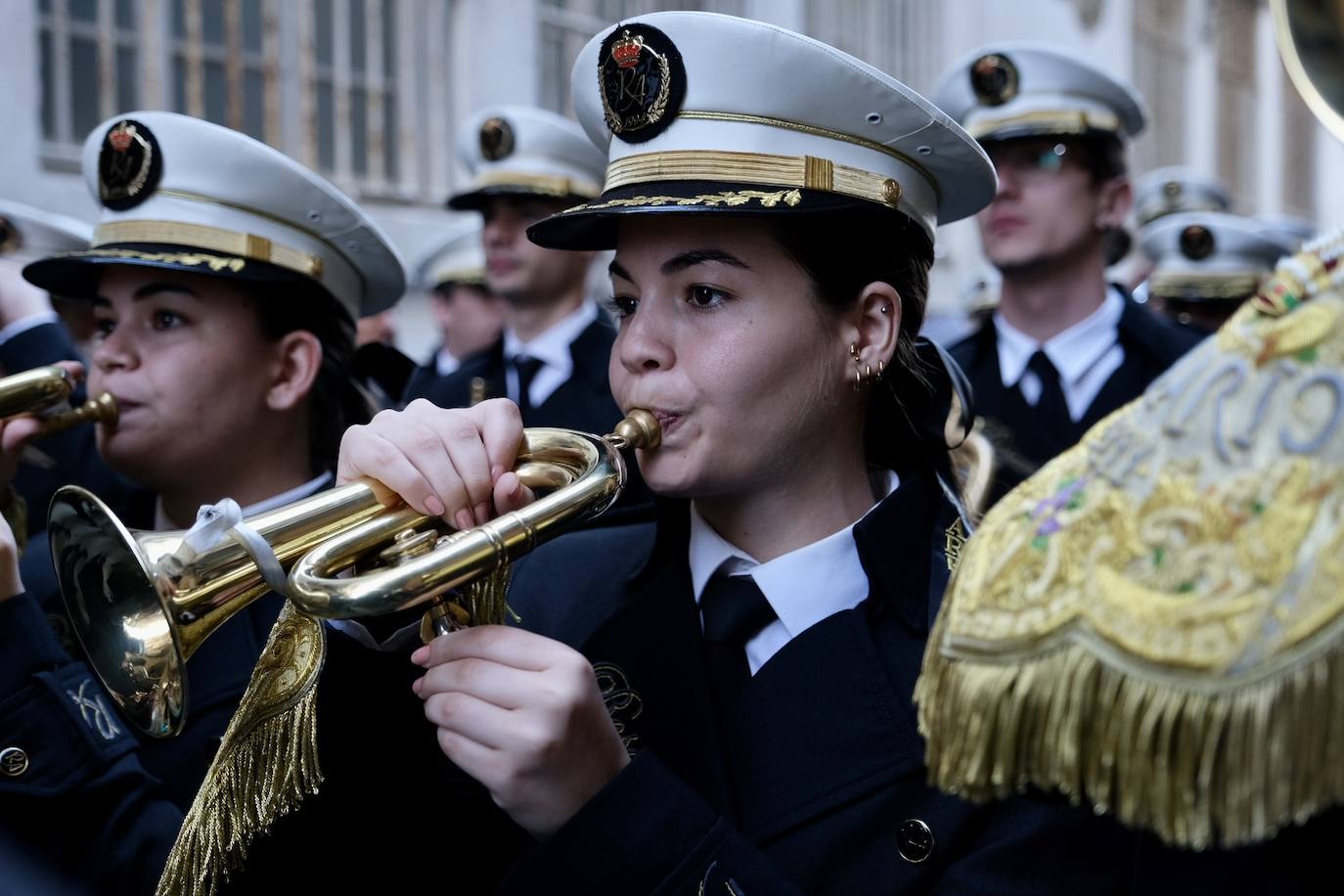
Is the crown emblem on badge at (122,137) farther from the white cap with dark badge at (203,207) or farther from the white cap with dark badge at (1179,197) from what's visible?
the white cap with dark badge at (1179,197)

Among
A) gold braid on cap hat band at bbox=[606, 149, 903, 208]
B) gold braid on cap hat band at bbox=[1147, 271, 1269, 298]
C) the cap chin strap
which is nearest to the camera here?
the cap chin strap

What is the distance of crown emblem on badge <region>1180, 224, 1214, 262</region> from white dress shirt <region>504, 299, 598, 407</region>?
2701 mm

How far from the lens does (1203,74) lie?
19.9 metres

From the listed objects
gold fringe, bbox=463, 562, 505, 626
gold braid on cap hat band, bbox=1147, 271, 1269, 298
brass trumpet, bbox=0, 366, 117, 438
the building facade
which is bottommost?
gold fringe, bbox=463, 562, 505, 626

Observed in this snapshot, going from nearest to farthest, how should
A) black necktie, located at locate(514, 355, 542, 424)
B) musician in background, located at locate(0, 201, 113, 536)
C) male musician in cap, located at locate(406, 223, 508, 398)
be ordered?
musician in background, located at locate(0, 201, 113, 536), black necktie, located at locate(514, 355, 542, 424), male musician in cap, located at locate(406, 223, 508, 398)

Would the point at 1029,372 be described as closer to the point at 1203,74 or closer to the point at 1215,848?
the point at 1215,848

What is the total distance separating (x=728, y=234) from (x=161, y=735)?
3.39ft

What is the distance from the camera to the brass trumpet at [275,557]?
1506 mm

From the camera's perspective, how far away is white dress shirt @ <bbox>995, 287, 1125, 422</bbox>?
4195 mm

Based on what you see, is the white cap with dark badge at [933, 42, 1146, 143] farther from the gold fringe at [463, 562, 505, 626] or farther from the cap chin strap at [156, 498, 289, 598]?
the cap chin strap at [156, 498, 289, 598]

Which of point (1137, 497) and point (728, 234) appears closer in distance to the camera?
point (1137, 497)

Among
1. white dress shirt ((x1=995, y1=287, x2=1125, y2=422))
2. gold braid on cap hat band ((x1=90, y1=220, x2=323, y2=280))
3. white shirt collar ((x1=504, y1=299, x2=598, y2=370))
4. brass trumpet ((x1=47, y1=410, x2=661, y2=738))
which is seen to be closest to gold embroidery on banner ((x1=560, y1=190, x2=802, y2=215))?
brass trumpet ((x1=47, y1=410, x2=661, y2=738))

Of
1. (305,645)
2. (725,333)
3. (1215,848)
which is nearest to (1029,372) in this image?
(725,333)

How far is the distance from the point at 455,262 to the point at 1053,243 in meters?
4.92
